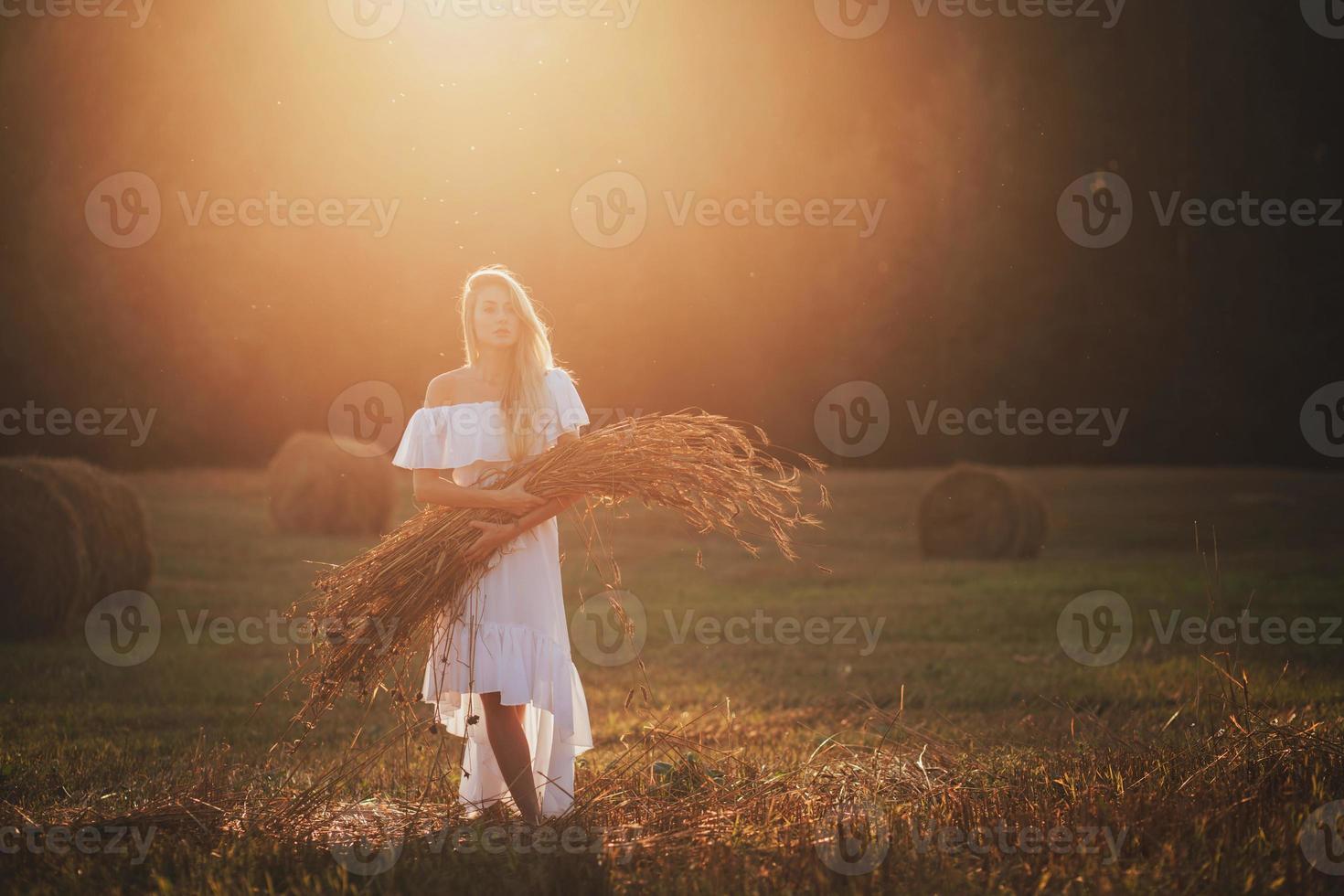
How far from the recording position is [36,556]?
9.87m

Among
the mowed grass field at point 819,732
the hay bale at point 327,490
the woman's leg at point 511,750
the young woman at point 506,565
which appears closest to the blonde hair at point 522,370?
Result: the young woman at point 506,565

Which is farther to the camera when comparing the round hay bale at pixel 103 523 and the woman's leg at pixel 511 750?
the round hay bale at pixel 103 523

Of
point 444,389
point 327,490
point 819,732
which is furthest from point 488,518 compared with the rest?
point 327,490

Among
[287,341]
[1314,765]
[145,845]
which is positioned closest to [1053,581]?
[1314,765]

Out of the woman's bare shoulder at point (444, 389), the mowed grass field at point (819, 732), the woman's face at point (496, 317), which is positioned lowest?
the mowed grass field at point (819, 732)

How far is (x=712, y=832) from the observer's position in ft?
12.4

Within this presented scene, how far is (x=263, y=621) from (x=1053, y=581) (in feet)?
29.3

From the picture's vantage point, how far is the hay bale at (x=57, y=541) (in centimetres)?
984

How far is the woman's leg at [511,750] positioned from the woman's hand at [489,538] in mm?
510

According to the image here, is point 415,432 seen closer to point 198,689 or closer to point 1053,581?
point 198,689

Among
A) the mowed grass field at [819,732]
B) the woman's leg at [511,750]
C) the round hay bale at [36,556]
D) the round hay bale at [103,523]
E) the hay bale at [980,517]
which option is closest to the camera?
the mowed grass field at [819,732]

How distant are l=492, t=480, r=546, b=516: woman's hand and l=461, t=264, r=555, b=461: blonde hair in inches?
8.3

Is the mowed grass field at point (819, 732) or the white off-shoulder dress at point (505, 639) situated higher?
the white off-shoulder dress at point (505, 639)

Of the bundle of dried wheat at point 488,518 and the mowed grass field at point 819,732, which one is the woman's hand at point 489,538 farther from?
the mowed grass field at point 819,732
